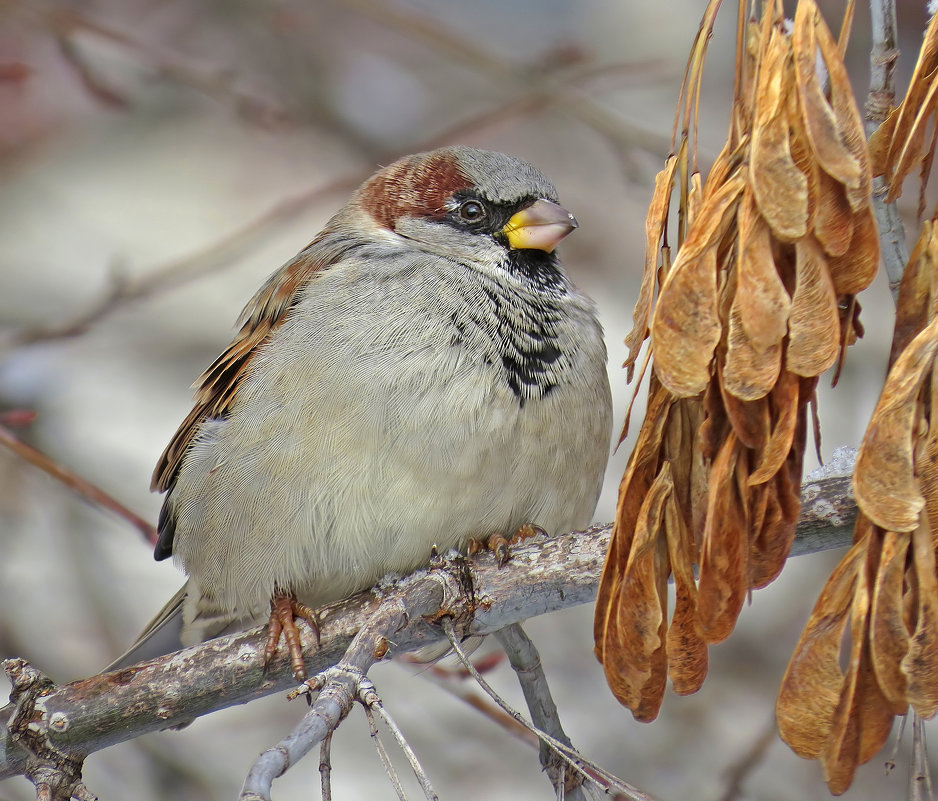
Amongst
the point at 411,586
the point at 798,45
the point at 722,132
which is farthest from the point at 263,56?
the point at 798,45

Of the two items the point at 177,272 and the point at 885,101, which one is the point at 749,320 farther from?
the point at 177,272

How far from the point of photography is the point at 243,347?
2.30 metres

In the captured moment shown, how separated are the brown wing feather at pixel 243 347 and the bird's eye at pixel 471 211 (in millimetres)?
313

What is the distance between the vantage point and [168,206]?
3.56 metres

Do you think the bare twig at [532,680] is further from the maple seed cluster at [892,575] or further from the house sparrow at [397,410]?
the maple seed cluster at [892,575]

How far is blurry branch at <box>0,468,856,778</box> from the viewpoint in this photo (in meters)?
1.68

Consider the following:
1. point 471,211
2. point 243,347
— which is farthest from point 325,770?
point 471,211

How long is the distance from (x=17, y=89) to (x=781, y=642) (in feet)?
8.80

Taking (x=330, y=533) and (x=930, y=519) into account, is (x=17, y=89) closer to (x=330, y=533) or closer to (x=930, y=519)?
(x=330, y=533)

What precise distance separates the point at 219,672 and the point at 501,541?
1.84 ft

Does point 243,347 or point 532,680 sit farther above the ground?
point 243,347

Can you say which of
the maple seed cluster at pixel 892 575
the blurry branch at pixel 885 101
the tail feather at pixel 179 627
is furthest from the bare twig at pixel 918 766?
the tail feather at pixel 179 627

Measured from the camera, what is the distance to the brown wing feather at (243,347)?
2.28 metres

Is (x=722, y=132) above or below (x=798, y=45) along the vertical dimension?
below
